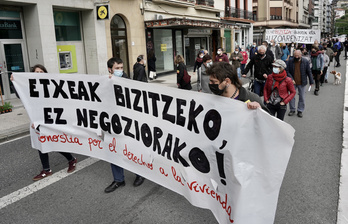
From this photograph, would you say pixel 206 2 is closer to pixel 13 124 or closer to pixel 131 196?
pixel 13 124

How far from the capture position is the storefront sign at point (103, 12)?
535 inches

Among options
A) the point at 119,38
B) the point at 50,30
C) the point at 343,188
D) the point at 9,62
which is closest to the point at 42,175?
the point at 343,188

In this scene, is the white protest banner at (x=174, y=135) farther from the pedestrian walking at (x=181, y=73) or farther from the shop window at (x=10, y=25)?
the shop window at (x=10, y=25)

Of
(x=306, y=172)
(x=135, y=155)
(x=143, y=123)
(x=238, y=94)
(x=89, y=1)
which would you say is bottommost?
(x=306, y=172)

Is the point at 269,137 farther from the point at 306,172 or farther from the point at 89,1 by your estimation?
the point at 89,1

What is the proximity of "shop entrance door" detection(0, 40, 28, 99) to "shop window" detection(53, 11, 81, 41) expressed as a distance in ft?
6.00

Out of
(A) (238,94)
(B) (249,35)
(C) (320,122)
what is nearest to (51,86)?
(A) (238,94)

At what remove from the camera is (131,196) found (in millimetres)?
3785

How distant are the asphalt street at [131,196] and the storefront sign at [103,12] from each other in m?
9.63

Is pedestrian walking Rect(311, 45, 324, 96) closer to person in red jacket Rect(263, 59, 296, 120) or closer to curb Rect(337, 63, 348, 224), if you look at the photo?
curb Rect(337, 63, 348, 224)

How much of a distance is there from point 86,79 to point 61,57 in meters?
10.4

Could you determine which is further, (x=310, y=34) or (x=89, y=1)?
(x=310, y=34)

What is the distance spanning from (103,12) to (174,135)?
12078 mm

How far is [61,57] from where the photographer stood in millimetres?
13266
